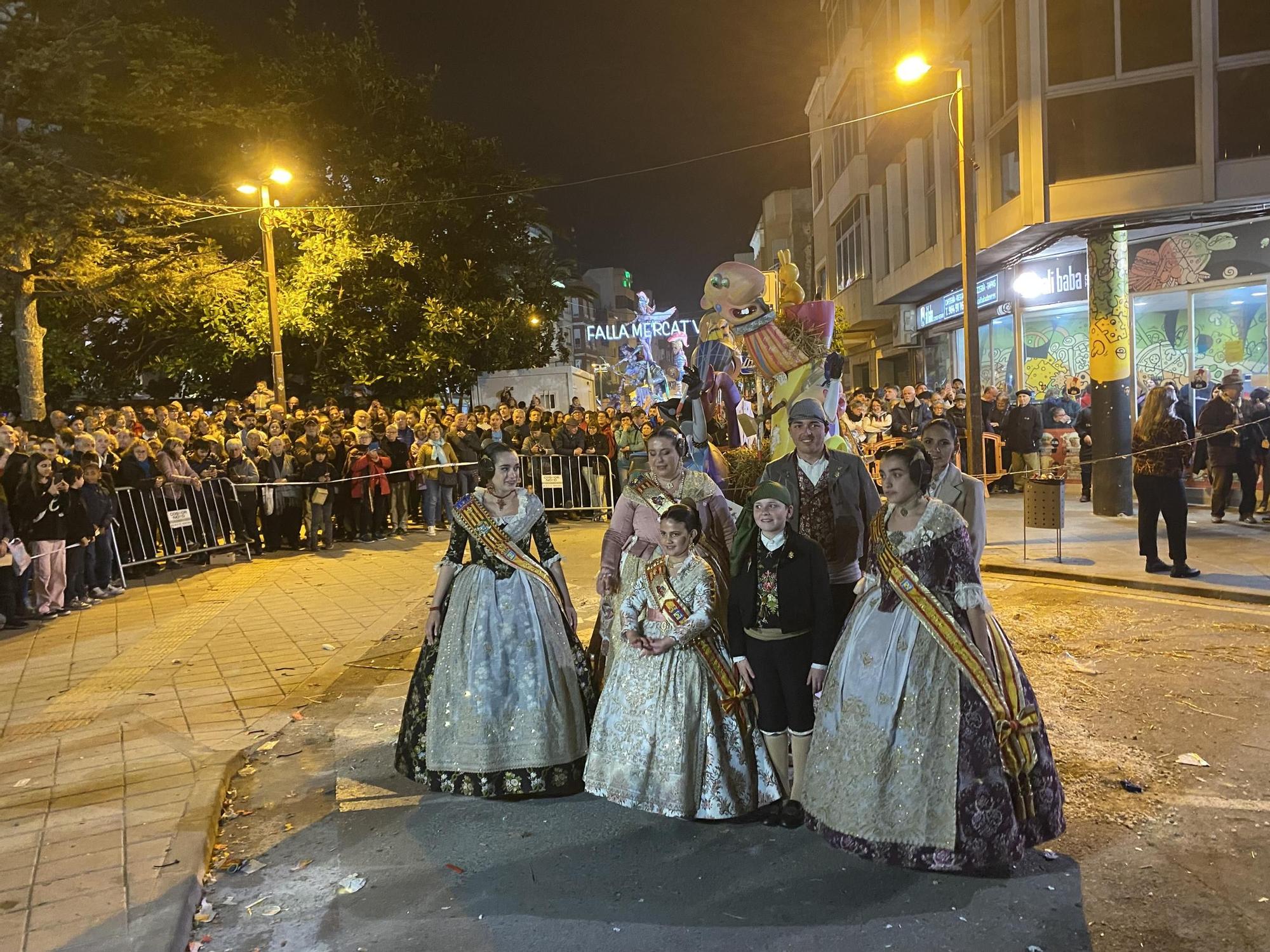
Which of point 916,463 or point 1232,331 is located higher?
point 1232,331

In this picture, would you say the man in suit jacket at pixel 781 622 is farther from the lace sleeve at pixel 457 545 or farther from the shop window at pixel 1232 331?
the shop window at pixel 1232 331

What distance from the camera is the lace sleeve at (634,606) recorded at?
14.6ft

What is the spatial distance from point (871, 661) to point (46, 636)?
8.07 metres

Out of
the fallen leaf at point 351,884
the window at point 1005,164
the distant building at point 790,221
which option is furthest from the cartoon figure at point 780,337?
the distant building at point 790,221

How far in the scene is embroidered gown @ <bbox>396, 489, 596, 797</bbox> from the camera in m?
4.81

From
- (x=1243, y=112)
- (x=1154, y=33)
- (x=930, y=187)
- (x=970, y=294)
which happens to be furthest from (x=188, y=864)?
(x=930, y=187)

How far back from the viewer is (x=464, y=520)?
5000 mm

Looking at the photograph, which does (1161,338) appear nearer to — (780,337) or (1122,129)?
(1122,129)

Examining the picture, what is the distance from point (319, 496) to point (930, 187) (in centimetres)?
1556

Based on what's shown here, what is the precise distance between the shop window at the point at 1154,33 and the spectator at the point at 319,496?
42.3ft

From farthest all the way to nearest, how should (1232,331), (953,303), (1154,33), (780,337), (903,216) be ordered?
1. (903,216)
2. (953,303)
3. (1232,331)
4. (1154,33)
5. (780,337)

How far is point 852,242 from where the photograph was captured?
31625 millimetres

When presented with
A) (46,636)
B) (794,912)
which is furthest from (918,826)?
(46,636)

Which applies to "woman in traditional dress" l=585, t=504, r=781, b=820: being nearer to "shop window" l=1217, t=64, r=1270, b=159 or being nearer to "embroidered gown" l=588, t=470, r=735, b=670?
"embroidered gown" l=588, t=470, r=735, b=670
